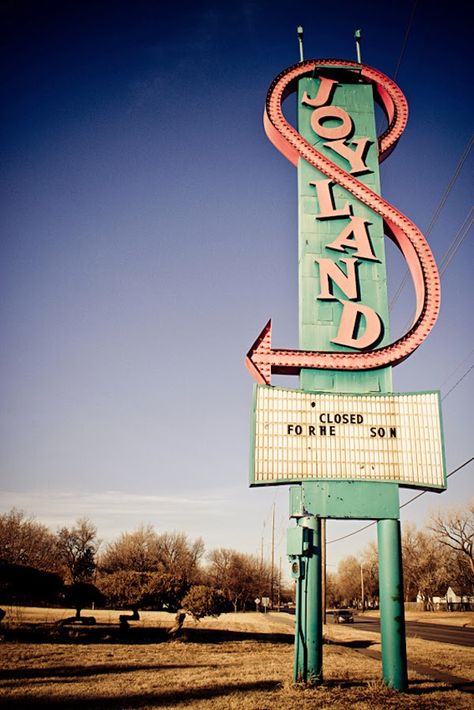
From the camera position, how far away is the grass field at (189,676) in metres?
8.78

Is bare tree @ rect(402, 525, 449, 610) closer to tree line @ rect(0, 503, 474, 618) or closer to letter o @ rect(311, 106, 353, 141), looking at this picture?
tree line @ rect(0, 503, 474, 618)

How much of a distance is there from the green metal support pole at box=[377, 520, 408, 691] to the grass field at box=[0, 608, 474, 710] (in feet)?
1.16

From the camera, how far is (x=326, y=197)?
45.3ft

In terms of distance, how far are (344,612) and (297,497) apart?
121 feet

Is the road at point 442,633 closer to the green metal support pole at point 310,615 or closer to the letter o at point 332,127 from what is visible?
the green metal support pole at point 310,615

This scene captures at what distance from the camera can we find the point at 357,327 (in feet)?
41.6

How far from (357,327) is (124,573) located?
1435 centimetres

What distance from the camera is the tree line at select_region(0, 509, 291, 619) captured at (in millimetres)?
19094

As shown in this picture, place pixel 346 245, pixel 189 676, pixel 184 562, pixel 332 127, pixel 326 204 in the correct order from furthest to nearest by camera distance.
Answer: pixel 184 562 < pixel 332 127 < pixel 326 204 < pixel 346 245 < pixel 189 676

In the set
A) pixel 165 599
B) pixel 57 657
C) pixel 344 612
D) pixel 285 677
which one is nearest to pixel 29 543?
pixel 344 612

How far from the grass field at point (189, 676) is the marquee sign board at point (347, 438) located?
13.3 feet

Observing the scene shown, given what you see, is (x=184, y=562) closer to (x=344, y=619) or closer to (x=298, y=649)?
(x=344, y=619)

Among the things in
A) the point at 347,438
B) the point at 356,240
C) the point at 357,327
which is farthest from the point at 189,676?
the point at 356,240

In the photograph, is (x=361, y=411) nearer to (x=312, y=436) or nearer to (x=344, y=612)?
(x=312, y=436)
